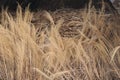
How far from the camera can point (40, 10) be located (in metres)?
3.80

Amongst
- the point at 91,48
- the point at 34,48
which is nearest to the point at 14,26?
the point at 34,48

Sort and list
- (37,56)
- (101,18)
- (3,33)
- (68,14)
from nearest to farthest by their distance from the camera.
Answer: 1. (37,56)
2. (3,33)
3. (101,18)
4. (68,14)

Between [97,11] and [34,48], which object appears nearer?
[34,48]

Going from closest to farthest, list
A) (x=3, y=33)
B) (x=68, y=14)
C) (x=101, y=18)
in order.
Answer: (x=3, y=33)
(x=101, y=18)
(x=68, y=14)

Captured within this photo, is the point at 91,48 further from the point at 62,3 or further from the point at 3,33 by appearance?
the point at 62,3

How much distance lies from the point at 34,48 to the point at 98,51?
1.39 feet

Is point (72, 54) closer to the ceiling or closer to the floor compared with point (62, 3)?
closer to the floor

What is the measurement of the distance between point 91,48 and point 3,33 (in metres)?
0.62

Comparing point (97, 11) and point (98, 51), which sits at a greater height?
point (97, 11)

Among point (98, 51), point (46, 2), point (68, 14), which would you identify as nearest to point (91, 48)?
point (98, 51)

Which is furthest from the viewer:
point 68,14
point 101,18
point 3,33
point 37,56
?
point 68,14

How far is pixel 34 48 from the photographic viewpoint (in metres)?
2.86

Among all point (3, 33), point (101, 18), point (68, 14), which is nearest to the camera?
point (3, 33)

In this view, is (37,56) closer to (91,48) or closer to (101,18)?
(91,48)
